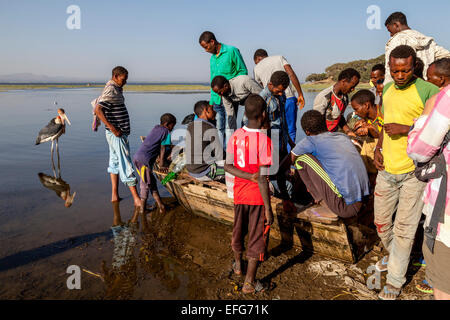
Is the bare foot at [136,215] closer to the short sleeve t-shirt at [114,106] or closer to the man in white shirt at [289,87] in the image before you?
the short sleeve t-shirt at [114,106]

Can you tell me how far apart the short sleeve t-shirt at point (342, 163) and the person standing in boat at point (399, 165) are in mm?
332

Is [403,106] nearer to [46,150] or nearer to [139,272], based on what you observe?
[139,272]

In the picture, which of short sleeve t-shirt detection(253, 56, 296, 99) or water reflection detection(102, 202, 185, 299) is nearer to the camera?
water reflection detection(102, 202, 185, 299)

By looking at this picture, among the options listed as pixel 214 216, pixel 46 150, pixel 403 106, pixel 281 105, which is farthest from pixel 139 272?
pixel 46 150

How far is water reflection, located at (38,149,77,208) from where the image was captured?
6608 mm

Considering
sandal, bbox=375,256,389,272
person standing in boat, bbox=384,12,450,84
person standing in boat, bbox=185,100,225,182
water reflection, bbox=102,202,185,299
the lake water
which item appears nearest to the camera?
sandal, bbox=375,256,389,272

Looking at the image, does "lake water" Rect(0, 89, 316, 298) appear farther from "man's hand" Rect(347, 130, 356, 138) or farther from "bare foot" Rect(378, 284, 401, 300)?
"man's hand" Rect(347, 130, 356, 138)

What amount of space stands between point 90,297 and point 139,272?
656mm

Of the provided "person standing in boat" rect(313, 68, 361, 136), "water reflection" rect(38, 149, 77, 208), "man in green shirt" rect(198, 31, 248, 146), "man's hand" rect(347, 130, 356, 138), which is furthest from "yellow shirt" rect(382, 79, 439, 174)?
"water reflection" rect(38, 149, 77, 208)

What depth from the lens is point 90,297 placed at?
11.5 ft

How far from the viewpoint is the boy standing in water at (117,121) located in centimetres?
535

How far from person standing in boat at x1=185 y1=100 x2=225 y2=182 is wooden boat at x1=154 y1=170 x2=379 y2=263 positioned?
356mm

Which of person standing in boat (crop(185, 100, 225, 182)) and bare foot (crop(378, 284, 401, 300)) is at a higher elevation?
person standing in boat (crop(185, 100, 225, 182))

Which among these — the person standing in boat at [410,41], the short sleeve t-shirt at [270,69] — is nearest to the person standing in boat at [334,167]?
the person standing in boat at [410,41]
